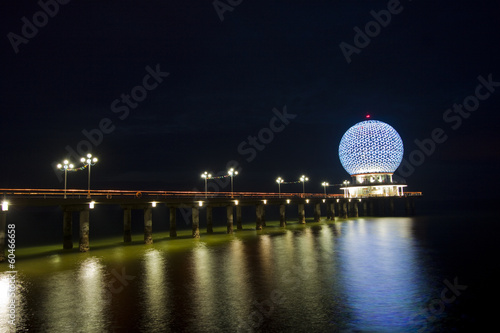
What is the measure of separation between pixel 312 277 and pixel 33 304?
13716 mm

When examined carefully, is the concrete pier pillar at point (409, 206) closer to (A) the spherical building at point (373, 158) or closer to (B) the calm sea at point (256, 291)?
(A) the spherical building at point (373, 158)

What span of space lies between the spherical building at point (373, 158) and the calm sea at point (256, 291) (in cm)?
6827

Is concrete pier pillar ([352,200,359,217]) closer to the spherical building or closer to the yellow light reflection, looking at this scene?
the spherical building

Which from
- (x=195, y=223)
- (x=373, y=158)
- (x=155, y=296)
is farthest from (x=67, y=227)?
(x=373, y=158)

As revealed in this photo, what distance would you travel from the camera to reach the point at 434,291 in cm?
1802

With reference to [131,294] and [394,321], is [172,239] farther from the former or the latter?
[394,321]

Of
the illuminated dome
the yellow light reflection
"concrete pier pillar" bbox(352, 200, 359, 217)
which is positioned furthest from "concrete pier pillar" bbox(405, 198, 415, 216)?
the yellow light reflection

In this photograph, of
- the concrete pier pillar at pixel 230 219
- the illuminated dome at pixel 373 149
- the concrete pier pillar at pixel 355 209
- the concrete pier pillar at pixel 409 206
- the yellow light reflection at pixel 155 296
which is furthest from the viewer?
the concrete pier pillar at pixel 409 206

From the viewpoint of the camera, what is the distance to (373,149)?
321 feet

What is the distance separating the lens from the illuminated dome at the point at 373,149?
9794cm

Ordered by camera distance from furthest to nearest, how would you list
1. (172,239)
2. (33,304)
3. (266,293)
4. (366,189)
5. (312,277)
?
1. (366,189)
2. (172,239)
3. (312,277)
4. (266,293)
5. (33,304)

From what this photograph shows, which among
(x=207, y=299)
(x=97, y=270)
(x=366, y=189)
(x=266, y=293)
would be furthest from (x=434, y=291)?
(x=366, y=189)

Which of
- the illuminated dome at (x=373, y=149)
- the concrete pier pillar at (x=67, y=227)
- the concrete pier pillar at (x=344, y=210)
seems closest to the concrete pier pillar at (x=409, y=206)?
the illuminated dome at (x=373, y=149)

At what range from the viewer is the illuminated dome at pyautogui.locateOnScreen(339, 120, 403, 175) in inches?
3856
